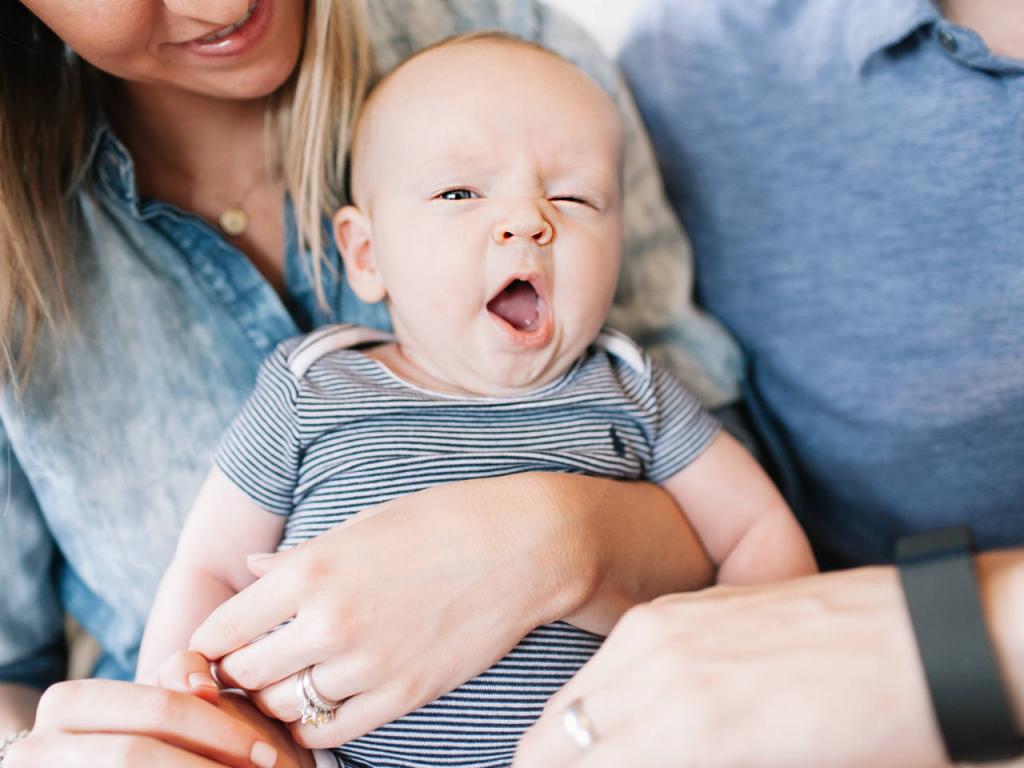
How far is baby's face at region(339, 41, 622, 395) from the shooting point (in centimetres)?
106

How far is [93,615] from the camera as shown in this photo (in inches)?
50.3

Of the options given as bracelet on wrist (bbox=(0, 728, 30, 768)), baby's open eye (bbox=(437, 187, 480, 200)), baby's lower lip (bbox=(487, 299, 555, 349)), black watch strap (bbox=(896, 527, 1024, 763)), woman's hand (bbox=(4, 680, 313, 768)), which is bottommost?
bracelet on wrist (bbox=(0, 728, 30, 768))

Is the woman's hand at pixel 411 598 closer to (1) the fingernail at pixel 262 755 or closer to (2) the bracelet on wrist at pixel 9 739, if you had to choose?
(1) the fingernail at pixel 262 755

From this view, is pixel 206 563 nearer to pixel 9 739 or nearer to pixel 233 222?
pixel 9 739

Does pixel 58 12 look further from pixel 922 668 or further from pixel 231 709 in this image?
pixel 922 668

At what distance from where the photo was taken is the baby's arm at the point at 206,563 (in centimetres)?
107

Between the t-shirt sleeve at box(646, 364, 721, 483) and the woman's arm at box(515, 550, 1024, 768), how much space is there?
363 mm

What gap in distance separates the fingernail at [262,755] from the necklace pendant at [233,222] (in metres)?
0.74

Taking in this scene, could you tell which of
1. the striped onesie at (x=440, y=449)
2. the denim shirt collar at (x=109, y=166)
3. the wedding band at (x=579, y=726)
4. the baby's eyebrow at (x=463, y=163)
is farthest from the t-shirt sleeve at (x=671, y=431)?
the denim shirt collar at (x=109, y=166)

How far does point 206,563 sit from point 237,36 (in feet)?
2.11

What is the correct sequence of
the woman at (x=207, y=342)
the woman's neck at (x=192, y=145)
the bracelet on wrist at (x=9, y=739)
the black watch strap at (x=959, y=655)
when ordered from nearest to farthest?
the black watch strap at (x=959, y=655)
the woman at (x=207, y=342)
the bracelet on wrist at (x=9, y=739)
the woman's neck at (x=192, y=145)

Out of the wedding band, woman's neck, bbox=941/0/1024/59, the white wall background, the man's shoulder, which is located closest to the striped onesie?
the wedding band

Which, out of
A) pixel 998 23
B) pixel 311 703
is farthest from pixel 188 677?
pixel 998 23

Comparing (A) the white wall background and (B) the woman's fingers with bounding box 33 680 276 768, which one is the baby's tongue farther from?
(A) the white wall background
